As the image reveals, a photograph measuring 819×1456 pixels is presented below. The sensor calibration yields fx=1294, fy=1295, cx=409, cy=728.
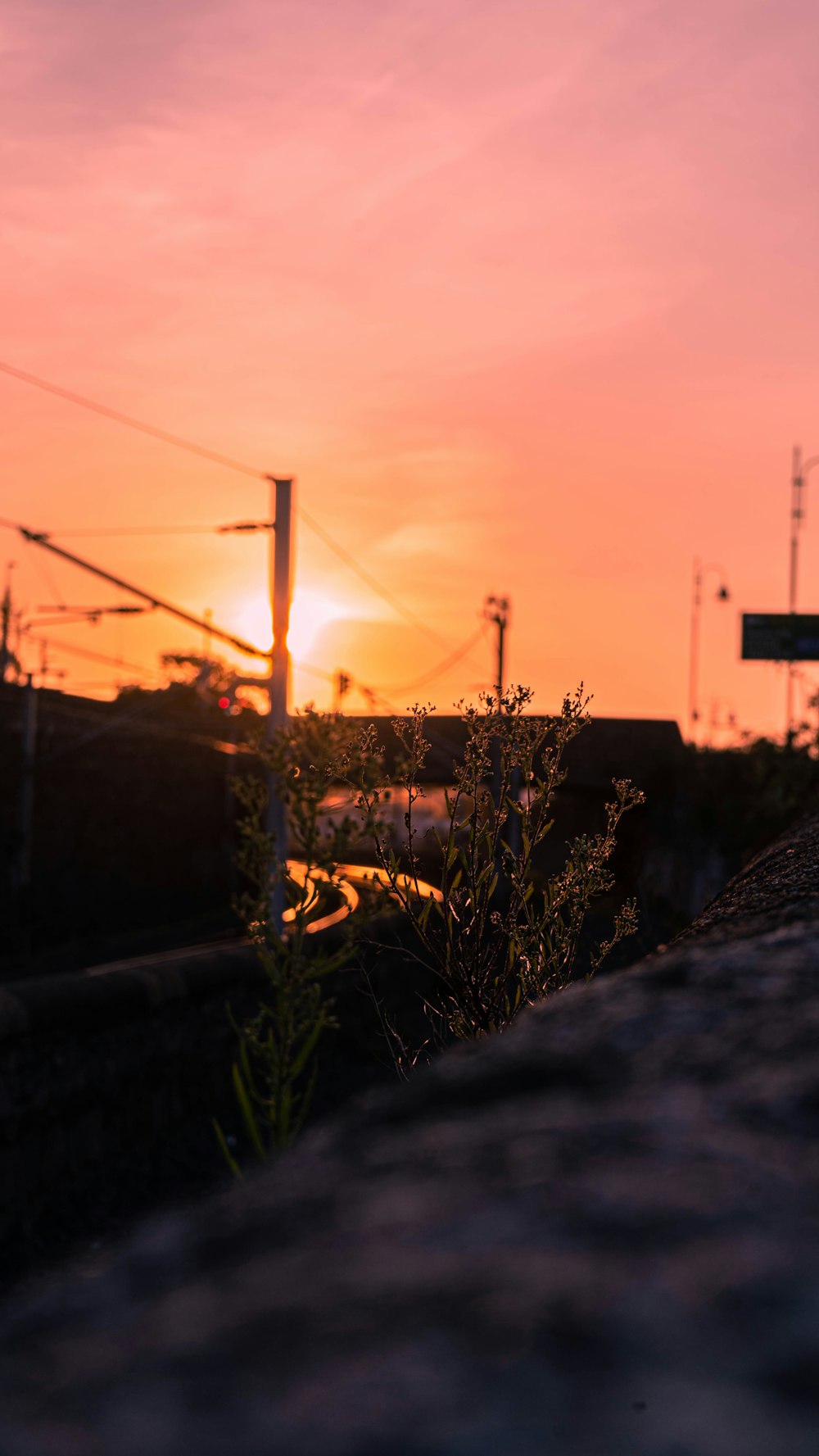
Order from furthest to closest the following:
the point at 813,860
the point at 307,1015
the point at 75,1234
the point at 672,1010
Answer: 1. the point at 75,1234
2. the point at 307,1015
3. the point at 813,860
4. the point at 672,1010

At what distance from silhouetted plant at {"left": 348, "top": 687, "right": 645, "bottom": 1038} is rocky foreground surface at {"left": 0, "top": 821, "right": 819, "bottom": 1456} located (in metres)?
2.57

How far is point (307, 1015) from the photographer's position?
3.25 m

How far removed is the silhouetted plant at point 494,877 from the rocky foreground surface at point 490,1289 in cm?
257

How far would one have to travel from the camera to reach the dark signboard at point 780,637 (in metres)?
53.4

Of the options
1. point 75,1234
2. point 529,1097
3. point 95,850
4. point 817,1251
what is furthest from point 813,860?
point 95,850

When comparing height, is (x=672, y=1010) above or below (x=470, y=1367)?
above

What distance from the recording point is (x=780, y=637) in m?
54.2

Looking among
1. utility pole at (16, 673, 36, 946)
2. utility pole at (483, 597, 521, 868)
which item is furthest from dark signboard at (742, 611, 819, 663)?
utility pole at (16, 673, 36, 946)

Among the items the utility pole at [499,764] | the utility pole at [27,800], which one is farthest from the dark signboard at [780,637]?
the utility pole at [27,800]

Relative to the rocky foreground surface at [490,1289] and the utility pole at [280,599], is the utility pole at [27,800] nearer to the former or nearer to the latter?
the utility pole at [280,599]

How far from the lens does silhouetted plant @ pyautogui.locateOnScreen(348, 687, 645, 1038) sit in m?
3.85

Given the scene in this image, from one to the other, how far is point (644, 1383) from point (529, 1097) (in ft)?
1.13

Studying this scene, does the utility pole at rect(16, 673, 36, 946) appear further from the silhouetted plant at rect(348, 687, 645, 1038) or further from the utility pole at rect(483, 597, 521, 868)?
the silhouetted plant at rect(348, 687, 645, 1038)

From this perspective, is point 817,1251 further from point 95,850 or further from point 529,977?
point 95,850
